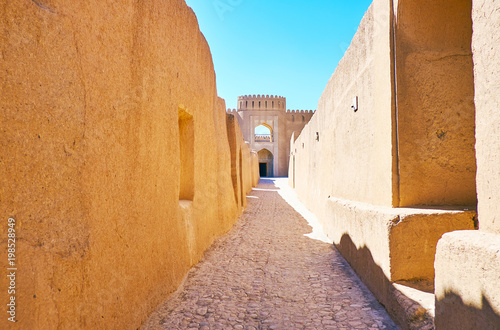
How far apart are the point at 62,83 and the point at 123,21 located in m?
0.92

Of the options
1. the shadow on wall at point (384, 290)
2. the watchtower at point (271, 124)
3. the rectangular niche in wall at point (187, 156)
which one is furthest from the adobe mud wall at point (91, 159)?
the watchtower at point (271, 124)

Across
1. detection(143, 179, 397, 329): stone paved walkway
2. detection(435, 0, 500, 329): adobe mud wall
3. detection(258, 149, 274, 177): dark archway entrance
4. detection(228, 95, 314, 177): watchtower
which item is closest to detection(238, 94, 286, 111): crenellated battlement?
detection(228, 95, 314, 177): watchtower

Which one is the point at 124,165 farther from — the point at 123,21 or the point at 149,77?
the point at 123,21

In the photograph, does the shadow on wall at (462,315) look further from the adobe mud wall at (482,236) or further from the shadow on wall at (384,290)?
the shadow on wall at (384,290)

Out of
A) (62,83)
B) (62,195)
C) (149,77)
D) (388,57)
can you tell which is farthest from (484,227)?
(149,77)

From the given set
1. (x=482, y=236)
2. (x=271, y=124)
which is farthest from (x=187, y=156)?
(x=271, y=124)

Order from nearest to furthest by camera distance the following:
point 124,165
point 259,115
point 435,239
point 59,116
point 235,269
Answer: point 59,116, point 124,165, point 435,239, point 235,269, point 259,115

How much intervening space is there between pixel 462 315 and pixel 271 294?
181 centimetres

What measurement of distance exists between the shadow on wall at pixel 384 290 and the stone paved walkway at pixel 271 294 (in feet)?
0.27

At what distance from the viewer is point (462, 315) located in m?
1.50

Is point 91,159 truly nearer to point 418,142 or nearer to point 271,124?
point 418,142

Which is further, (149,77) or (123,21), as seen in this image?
(149,77)

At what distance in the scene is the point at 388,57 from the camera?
2787 millimetres

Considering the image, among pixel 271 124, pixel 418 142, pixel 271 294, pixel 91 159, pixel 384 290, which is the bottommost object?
pixel 271 294
